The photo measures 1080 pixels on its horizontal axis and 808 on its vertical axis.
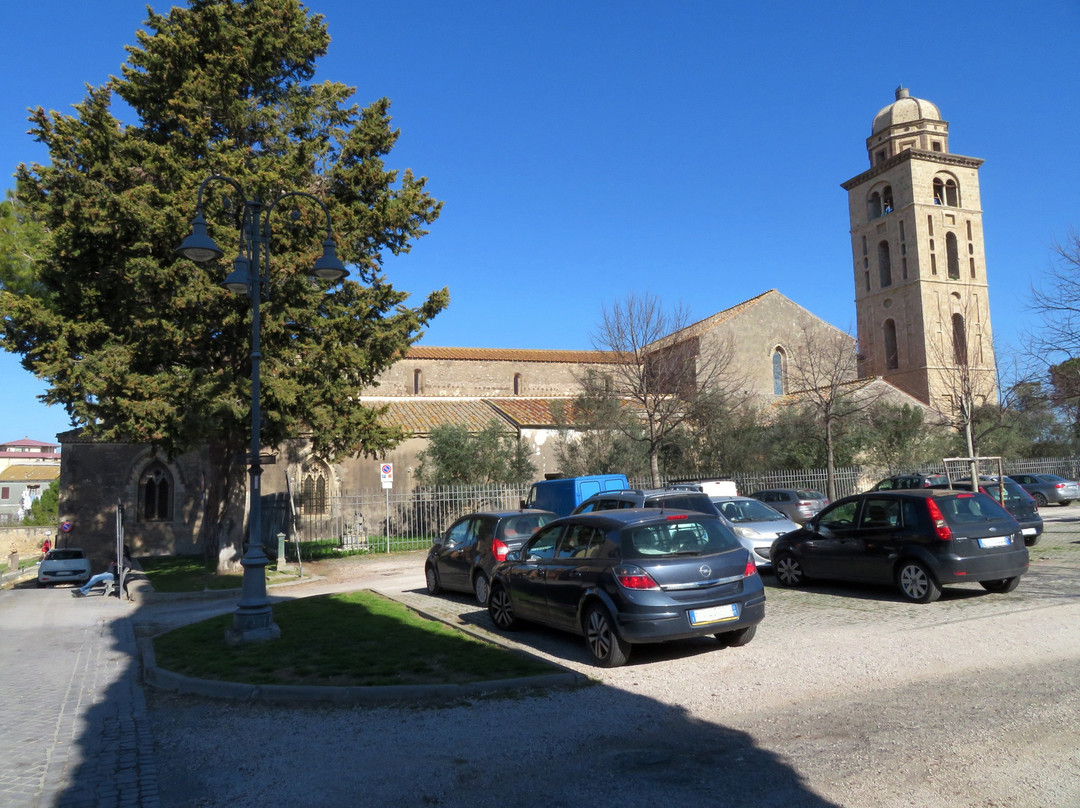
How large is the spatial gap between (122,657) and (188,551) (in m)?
23.0

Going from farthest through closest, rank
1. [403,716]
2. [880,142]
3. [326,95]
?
[880,142] → [326,95] → [403,716]

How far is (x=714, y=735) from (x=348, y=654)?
4534 mm

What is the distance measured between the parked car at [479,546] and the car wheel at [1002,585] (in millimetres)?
6504

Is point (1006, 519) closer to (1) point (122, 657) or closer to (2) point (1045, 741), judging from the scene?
(2) point (1045, 741)

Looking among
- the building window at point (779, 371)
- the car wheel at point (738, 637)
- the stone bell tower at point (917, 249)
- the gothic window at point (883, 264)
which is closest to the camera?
the car wheel at point (738, 637)

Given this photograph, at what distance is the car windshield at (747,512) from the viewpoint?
14373mm

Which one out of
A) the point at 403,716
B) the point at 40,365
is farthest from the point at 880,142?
the point at 403,716

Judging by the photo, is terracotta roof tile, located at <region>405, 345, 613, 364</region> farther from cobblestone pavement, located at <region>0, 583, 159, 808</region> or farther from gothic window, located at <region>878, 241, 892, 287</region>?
cobblestone pavement, located at <region>0, 583, 159, 808</region>

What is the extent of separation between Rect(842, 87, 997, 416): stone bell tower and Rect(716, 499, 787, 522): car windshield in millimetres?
38607

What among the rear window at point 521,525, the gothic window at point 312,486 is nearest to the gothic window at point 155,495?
the gothic window at point 312,486

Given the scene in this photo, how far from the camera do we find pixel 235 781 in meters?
4.99

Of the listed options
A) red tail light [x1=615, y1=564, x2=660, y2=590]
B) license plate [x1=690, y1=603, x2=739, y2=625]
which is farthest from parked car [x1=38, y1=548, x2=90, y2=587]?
license plate [x1=690, y1=603, x2=739, y2=625]

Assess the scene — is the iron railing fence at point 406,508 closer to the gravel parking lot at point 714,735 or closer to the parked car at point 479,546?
Result: the parked car at point 479,546

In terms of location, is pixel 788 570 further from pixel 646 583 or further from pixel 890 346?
pixel 890 346
